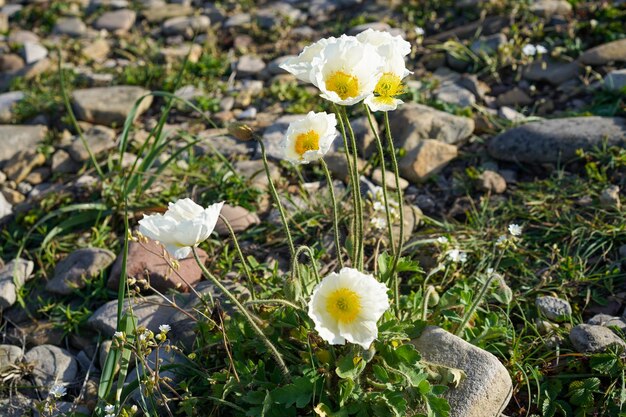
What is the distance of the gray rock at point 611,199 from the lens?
10.6 ft

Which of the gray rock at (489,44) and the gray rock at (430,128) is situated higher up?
the gray rock at (489,44)

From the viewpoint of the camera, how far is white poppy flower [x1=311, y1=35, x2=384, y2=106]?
196 centimetres

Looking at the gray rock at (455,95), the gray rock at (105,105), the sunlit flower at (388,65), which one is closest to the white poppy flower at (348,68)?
the sunlit flower at (388,65)

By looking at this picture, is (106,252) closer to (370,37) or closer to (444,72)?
(370,37)

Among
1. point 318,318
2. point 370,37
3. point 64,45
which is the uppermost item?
point 370,37

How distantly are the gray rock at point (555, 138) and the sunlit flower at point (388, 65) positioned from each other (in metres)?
1.82

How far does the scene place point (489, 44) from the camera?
482cm

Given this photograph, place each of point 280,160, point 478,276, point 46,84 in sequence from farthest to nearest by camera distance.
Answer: point 46,84
point 280,160
point 478,276

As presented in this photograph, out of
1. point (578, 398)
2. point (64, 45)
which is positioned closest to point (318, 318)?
point (578, 398)

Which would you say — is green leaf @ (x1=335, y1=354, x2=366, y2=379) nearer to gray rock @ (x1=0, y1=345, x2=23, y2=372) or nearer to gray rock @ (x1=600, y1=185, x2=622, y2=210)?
gray rock @ (x1=0, y1=345, x2=23, y2=372)

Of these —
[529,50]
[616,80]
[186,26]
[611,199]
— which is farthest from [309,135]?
[186,26]

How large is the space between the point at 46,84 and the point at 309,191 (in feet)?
8.13

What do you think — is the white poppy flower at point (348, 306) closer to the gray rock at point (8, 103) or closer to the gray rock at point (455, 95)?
the gray rock at point (455, 95)

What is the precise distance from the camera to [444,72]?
4762 millimetres
